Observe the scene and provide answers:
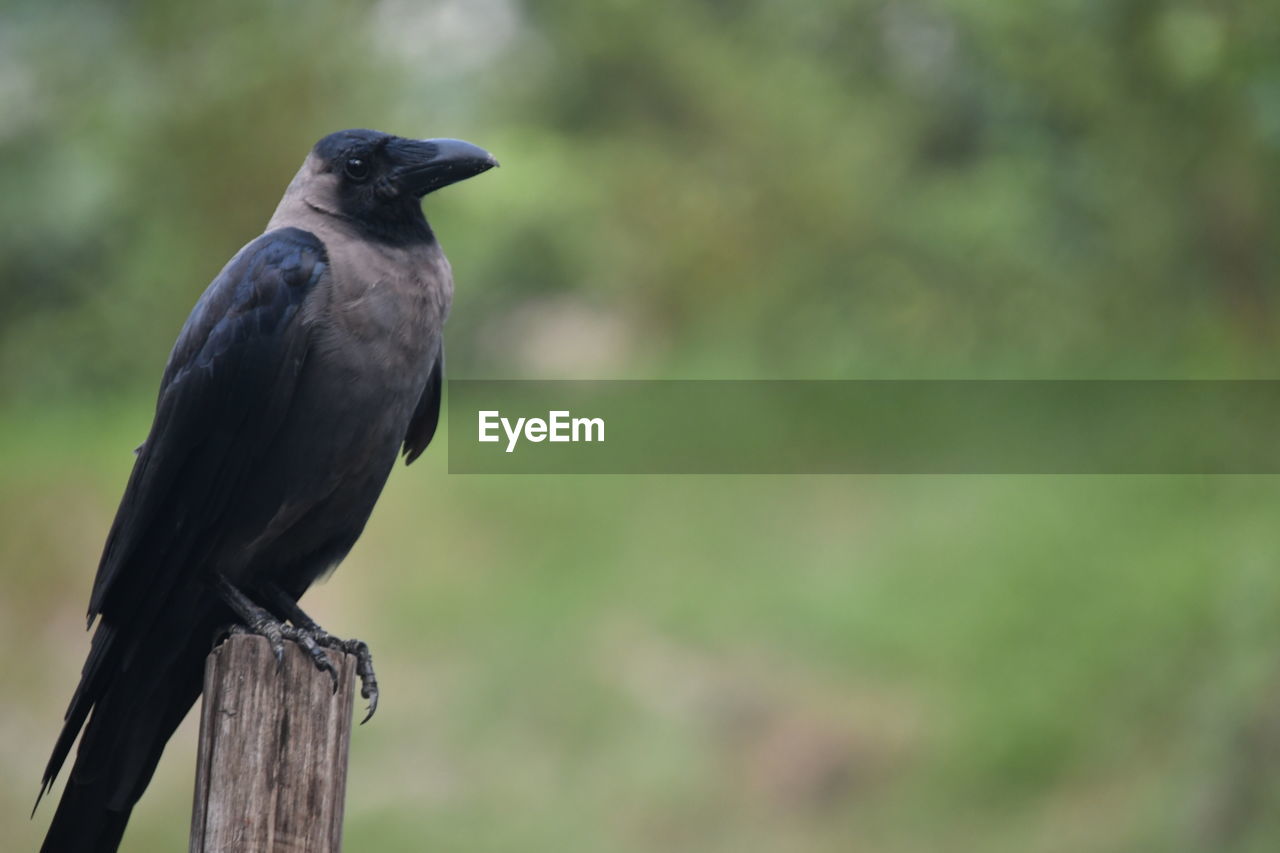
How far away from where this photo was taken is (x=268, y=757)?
102 inches

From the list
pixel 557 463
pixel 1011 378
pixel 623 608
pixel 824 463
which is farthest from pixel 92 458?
pixel 1011 378

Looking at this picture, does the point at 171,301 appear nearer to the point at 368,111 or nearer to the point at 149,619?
the point at 368,111

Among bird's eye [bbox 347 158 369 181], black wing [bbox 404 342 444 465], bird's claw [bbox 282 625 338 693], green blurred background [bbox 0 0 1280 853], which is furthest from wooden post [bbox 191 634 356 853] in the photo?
green blurred background [bbox 0 0 1280 853]

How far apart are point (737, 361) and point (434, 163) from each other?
8653 millimetres

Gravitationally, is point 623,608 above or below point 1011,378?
below

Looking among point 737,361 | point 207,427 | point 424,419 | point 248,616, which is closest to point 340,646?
point 248,616

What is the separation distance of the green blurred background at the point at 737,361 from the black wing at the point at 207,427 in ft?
13.7

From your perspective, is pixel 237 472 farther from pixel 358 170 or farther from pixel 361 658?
pixel 358 170

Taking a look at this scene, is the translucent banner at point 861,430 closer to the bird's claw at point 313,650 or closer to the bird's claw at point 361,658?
the bird's claw at point 361,658

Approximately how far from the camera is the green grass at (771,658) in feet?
26.3

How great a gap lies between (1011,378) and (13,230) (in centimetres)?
740

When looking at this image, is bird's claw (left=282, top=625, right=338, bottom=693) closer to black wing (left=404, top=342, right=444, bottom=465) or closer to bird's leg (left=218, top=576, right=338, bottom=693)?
bird's leg (left=218, top=576, right=338, bottom=693)

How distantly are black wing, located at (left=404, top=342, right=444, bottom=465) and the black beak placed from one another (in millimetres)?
422

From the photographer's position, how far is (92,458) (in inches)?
417
